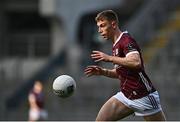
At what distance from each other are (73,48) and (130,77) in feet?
71.6

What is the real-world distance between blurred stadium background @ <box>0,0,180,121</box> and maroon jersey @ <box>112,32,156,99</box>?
13.0 m

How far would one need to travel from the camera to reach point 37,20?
36.1 meters

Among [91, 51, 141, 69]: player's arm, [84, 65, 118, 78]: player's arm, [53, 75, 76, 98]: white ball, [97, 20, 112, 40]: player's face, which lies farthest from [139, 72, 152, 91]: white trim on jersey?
[53, 75, 76, 98]: white ball

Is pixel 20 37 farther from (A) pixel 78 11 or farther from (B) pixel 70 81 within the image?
(B) pixel 70 81

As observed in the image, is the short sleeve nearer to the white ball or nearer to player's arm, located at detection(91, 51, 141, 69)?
player's arm, located at detection(91, 51, 141, 69)

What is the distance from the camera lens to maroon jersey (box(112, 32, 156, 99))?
32.3 ft

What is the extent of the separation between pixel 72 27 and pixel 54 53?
1.96 metres

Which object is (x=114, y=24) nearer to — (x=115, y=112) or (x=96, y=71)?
(x=96, y=71)

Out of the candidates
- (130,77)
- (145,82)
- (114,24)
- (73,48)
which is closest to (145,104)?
(145,82)

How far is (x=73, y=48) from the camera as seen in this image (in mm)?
31750

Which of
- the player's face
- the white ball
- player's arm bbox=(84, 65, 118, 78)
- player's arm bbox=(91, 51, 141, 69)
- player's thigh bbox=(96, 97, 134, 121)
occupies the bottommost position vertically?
player's thigh bbox=(96, 97, 134, 121)

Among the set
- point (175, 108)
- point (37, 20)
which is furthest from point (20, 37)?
point (175, 108)

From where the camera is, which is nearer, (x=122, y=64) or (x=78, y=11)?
(x=122, y=64)

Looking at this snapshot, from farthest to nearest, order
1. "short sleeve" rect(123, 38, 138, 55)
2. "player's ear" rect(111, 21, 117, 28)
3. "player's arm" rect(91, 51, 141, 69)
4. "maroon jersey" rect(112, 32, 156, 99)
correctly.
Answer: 1. "player's ear" rect(111, 21, 117, 28)
2. "maroon jersey" rect(112, 32, 156, 99)
3. "short sleeve" rect(123, 38, 138, 55)
4. "player's arm" rect(91, 51, 141, 69)
